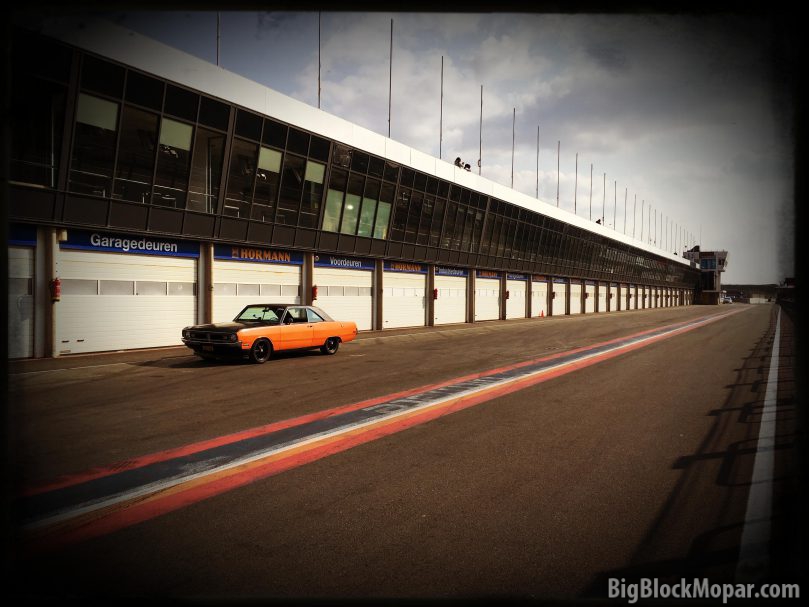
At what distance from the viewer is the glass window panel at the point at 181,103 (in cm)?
1475

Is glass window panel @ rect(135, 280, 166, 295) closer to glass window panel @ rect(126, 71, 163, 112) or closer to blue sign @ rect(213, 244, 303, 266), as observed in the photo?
blue sign @ rect(213, 244, 303, 266)

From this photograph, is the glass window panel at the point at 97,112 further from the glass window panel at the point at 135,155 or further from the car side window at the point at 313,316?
the car side window at the point at 313,316

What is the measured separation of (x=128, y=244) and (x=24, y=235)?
262 centimetres

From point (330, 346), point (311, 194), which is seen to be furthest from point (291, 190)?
point (330, 346)

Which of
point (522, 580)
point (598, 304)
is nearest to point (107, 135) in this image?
point (522, 580)

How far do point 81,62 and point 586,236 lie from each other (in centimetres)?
4508

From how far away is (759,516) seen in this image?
139 inches

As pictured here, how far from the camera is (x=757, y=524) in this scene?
3.39m

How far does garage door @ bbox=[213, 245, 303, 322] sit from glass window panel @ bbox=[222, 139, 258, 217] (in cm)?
146

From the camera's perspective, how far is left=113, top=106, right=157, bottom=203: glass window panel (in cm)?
1395

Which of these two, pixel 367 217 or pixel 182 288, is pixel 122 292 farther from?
pixel 367 217

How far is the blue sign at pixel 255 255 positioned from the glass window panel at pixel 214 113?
417cm

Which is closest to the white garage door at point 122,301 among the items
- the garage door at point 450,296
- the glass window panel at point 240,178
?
the glass window panel at point 240,178

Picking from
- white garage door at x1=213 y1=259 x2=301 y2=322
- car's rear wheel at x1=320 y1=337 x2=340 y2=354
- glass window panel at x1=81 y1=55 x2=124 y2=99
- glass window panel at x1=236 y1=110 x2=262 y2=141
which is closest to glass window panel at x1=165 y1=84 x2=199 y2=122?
glass window panel at x1=81 y1=55 x2=124 y2=99
